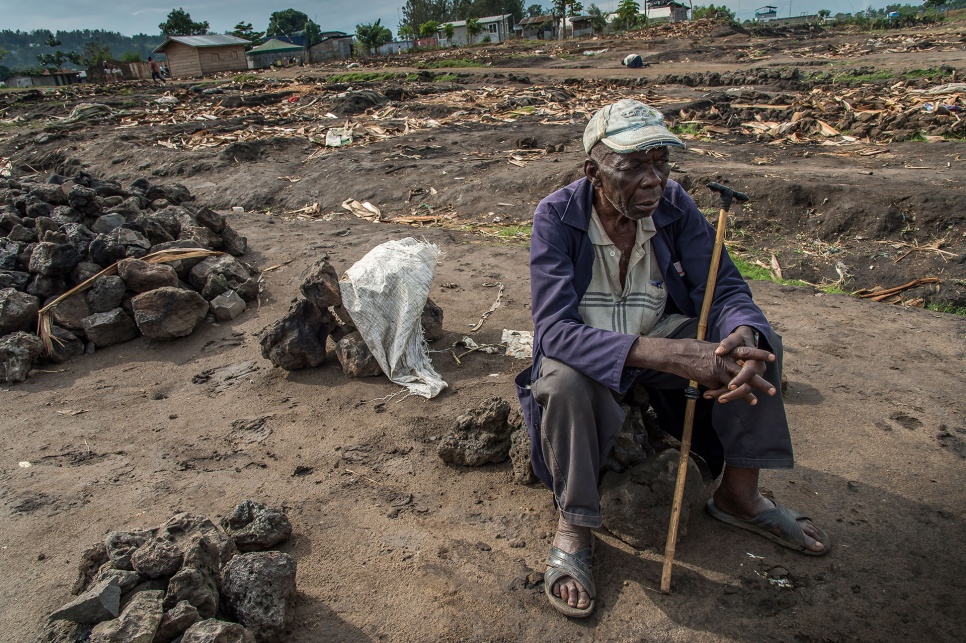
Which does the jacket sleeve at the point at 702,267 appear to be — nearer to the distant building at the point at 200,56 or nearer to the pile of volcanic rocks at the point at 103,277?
the pile of volcanic rocks at the point at 103,277

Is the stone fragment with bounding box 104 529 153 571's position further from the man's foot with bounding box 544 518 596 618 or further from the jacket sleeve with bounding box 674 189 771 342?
the jacket sleeve with bounding box 674 189 771 342

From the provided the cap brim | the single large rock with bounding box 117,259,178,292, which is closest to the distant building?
the single large rock with bounding box 117,259,178,292

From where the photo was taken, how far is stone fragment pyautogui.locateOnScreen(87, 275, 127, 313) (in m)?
4.86

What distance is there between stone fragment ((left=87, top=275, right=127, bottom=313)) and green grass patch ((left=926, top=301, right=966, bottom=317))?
6.44 meters

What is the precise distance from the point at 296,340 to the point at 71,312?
7.05ft

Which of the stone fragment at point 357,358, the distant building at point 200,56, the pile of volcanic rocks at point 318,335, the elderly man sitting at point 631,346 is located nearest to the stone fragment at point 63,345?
the pile of volcanic rocks at point 318,335

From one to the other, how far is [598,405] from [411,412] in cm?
166

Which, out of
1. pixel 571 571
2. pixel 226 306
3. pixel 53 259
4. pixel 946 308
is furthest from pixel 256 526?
pixel 946 308

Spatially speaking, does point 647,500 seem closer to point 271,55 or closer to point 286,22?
point 271,55

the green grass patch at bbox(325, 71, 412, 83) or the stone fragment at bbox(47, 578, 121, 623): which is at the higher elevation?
the green grass patch at bbox(325, 71, 412, 83)

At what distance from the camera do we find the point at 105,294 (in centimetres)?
487

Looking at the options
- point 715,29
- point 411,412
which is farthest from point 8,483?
point 715,29

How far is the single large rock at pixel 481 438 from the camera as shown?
3.04 m

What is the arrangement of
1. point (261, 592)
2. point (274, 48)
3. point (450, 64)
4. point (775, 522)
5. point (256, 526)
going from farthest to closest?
1. point (274, 48)
2. point (450, 64)
3. point (256, 526)
4. point (775, 522)
5. point (261, 592)
